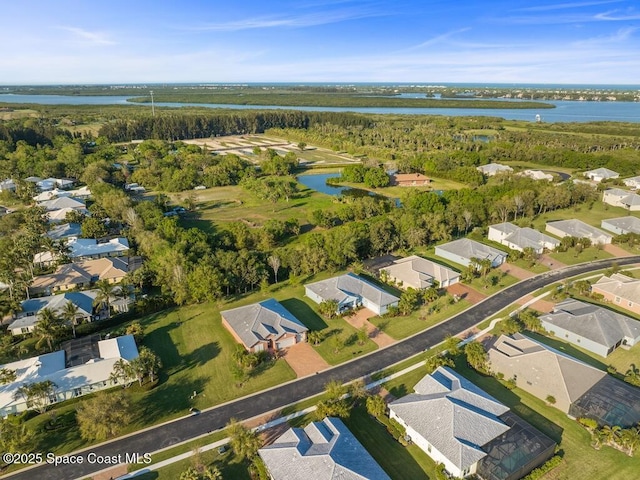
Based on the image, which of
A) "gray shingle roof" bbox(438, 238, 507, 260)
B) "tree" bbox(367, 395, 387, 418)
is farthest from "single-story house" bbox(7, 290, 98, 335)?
"gray shingle roof" bbox(438, 238, 507, 260)

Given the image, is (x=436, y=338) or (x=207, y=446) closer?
(x=207, y=446)

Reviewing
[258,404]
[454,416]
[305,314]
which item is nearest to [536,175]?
[305,314]

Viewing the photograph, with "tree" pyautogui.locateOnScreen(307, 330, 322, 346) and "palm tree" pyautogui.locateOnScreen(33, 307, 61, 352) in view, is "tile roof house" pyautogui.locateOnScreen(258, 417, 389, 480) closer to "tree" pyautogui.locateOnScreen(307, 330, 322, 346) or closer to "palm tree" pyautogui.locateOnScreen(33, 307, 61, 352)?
"tree" pyautogui.locateOnScreen(307, 330, 322, 346)

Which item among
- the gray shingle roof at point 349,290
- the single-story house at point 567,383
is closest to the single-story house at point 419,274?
the gray shingle roof at point 349,290

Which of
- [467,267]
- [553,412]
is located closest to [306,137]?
[467,267]

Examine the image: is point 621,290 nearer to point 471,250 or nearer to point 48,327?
point 471,250

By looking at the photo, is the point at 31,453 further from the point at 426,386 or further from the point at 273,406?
the point at 426,386
